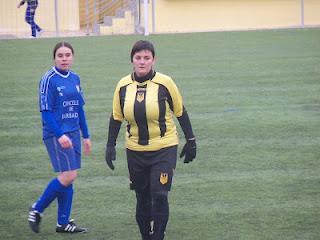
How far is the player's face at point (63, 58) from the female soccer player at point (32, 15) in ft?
65.8

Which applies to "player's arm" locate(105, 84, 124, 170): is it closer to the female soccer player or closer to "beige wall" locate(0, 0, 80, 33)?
the female soccer player

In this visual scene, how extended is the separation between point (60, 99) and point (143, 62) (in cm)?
103

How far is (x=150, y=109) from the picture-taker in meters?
7.17

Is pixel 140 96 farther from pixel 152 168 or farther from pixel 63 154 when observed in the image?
pixel 63 154

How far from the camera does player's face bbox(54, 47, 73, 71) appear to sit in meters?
7.79

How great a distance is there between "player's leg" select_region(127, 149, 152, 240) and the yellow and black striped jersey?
0.11 meters

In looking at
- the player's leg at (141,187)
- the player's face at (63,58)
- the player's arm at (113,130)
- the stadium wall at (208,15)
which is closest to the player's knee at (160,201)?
the player's leg at (141,187)

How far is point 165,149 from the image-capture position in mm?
7258

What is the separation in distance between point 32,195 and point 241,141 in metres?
3.61

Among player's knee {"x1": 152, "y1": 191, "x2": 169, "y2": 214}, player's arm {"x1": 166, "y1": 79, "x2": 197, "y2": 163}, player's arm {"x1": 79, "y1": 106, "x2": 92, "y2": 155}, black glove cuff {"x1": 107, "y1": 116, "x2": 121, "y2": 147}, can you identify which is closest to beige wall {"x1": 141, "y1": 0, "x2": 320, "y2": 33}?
player's arm {"x1": 79, "y1": 106, "x2": 92, "y2": 155}

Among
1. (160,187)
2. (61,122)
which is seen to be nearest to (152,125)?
(160,187)

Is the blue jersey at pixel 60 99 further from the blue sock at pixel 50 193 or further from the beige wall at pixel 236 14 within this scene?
the beige wall at pixel 236 14

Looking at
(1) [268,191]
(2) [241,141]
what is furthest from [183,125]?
(2) [241,141]

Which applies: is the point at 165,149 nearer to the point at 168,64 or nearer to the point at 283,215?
the point at 283,215
